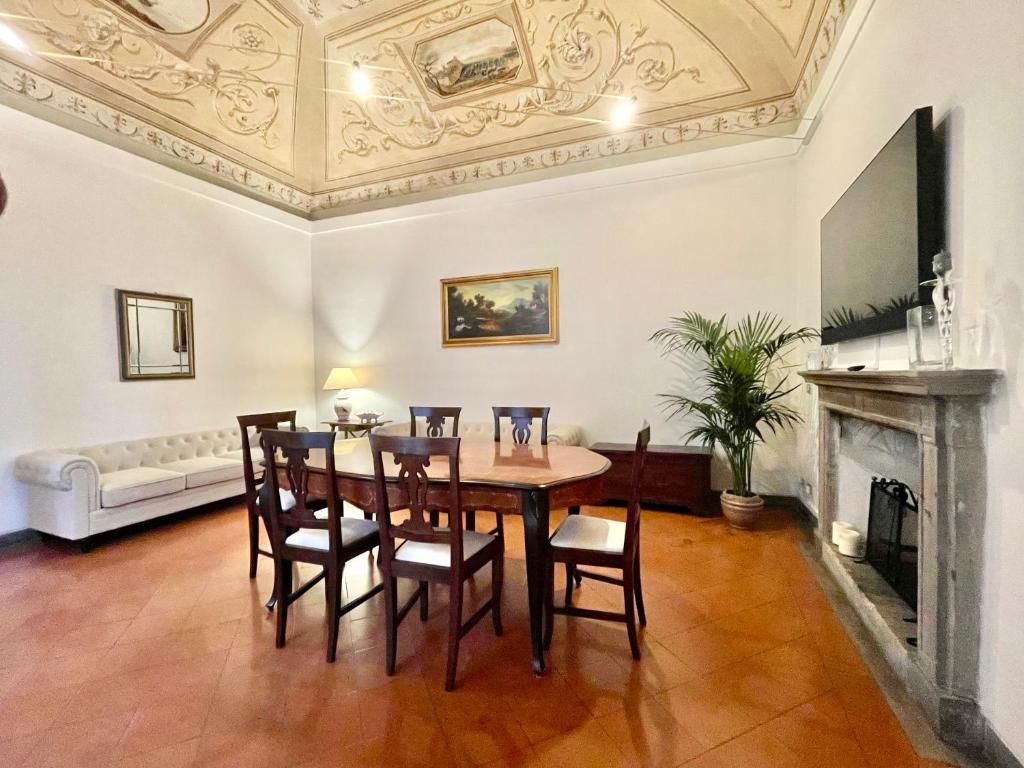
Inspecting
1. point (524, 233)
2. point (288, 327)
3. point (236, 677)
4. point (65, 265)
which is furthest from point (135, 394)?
point (524, 233)

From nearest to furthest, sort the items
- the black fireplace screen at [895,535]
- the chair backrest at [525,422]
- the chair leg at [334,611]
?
the chair leg at [334,611] < the black fireplace screen at [895,535] < the chair backrest at [525,422]

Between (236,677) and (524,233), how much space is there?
4.28 m

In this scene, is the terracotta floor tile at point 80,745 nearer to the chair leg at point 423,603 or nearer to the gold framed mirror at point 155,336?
the chair leg at point 423,603

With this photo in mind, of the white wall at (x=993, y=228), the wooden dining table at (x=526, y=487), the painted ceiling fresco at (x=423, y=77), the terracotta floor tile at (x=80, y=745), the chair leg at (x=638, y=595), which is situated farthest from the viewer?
the painted ceiling fresco at (x=423, y=77)

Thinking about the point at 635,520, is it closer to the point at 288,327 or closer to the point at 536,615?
the point at 536,615

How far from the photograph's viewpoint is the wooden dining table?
191 cm

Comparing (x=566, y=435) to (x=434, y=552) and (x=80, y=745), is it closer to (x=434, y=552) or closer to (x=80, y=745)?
(x=434, y=552)

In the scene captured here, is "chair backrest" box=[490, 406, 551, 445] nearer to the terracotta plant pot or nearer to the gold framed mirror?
the terracotta plant pot

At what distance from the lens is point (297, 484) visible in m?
2.13

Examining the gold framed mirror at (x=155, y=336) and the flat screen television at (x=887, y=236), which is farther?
the gold framed mirror at (x=155, y=336)

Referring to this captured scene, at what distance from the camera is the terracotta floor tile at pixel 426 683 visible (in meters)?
1.54

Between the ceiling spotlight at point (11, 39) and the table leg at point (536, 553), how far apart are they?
4.69 metres

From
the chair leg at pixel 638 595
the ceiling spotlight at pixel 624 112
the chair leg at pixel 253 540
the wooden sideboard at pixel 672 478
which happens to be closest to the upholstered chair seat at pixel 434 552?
the chair leg at pixel 638 595

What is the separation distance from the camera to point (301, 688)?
1.85m
